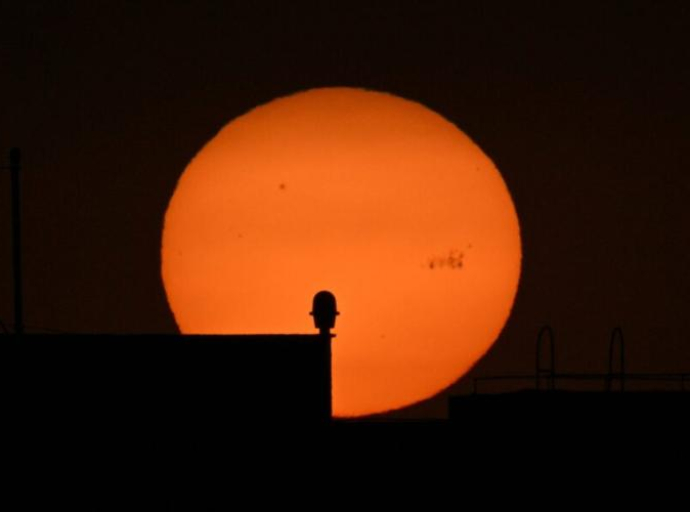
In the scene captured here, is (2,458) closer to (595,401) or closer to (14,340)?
A: (14,340)

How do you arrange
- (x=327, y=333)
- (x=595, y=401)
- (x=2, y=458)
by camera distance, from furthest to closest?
(x=595, y=401), (x=327, y=333), (x=2, y=458)

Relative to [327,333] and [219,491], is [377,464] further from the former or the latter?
[219,491]

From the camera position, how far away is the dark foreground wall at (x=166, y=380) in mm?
29500

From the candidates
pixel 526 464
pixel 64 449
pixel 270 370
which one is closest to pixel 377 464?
A: pixel 526 464

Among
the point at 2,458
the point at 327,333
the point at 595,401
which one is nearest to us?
the point at 2,458

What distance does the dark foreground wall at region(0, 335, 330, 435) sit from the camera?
1161 inches

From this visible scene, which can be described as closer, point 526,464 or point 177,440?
point 177,440

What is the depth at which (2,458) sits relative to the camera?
2867 cm

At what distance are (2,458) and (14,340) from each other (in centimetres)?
230

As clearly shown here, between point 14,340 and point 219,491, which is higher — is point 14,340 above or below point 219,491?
above

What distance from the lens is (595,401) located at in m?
35.2

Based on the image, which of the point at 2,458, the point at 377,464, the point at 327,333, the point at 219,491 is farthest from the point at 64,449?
the point at 377,464

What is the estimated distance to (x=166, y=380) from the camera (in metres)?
30.1

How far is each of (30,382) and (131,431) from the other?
6.69 ft
